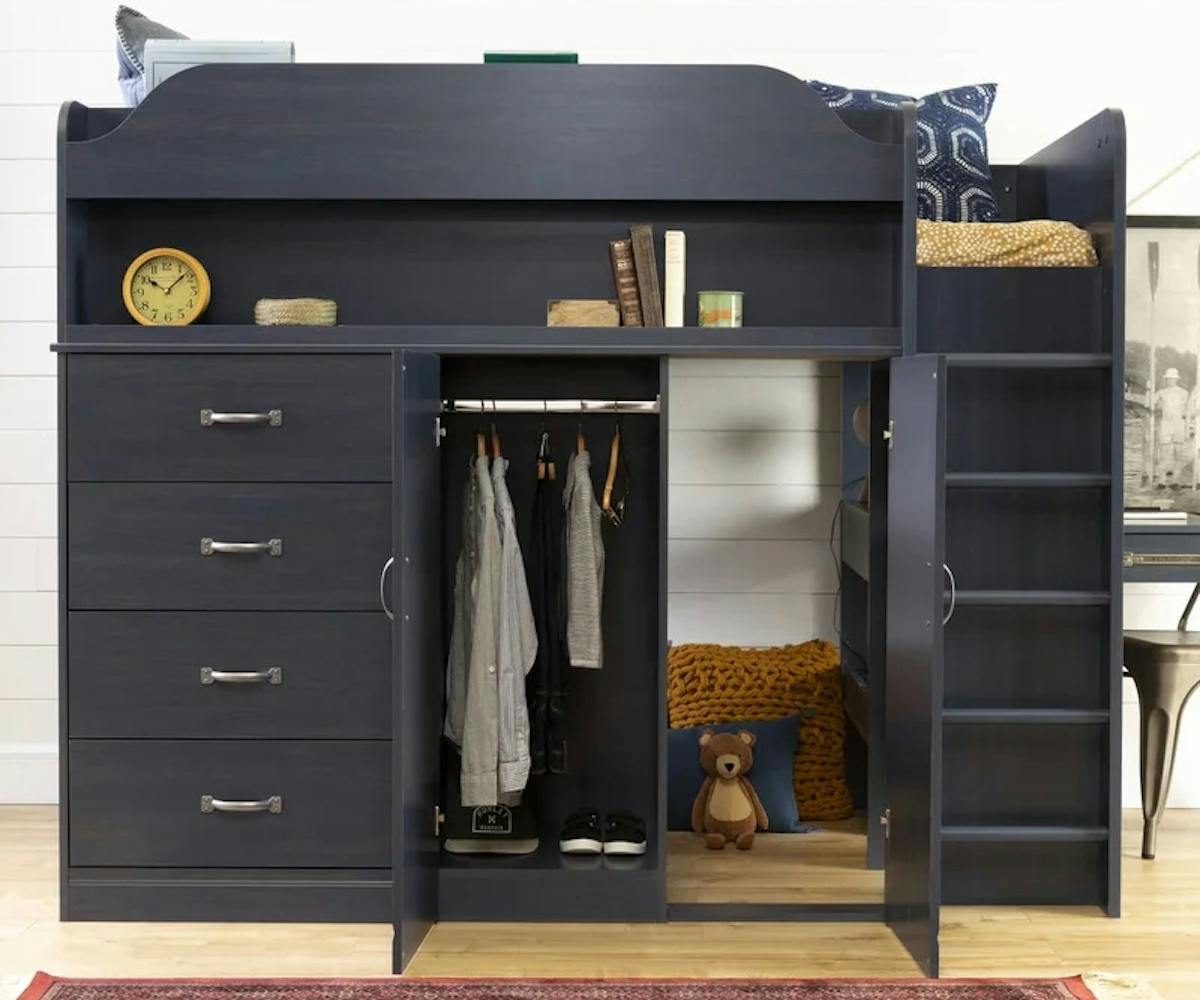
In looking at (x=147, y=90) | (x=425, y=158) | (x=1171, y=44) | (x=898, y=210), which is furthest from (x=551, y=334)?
(x=1171, y=44)

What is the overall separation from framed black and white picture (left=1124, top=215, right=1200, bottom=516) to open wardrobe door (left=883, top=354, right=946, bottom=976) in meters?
1.13

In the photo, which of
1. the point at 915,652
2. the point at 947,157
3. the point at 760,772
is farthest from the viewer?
the point at 760,772

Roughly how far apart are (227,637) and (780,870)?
4.70 feet

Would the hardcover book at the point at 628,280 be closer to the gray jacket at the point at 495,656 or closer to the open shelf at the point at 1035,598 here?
the gray jacket at the point at 495,656

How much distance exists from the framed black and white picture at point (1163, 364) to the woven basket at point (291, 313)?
2179 mm

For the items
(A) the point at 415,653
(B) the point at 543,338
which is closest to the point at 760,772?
(A) the point at 415,653

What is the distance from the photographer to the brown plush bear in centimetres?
371

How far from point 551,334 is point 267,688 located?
38.4 inches

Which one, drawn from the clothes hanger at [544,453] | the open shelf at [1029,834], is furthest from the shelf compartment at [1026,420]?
the clothes hanger at [544,453]

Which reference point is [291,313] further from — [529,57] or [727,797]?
[727,797]

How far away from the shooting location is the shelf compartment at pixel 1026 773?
325 centimetres

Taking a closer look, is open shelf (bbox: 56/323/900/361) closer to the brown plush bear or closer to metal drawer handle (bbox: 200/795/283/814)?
metal drawer handle (bbox: 200/795/283/814)

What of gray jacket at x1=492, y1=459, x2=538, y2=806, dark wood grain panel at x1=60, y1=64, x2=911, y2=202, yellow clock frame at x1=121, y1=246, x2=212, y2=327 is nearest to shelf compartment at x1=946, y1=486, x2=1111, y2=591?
dark wood grain panel at x1=60, y1=64, x2=911, y2=202

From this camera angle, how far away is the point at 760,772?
3869mm
